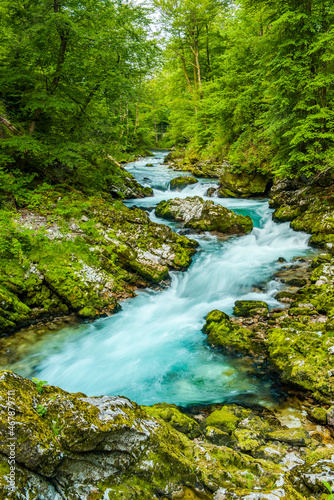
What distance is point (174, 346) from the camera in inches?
250

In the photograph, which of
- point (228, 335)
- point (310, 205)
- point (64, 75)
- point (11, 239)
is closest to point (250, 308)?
point (228, 335)

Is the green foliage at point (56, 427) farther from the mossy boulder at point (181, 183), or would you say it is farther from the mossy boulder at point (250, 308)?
the mossy boulder at point (181, 183)

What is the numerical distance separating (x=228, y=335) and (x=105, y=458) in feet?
13.9

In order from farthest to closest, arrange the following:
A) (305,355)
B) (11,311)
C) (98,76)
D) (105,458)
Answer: (98,76), (11,311), (305,355), (105,458)

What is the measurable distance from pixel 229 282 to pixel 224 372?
3.86m

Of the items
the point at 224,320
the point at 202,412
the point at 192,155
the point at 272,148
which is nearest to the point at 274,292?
the point at 224,320

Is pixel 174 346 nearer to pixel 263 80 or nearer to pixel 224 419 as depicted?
pixel 224 419

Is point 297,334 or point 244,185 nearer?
point 297,334

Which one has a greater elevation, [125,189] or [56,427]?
[125,189]

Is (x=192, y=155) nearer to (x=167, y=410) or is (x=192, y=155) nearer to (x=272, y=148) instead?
(x=272, y=148)

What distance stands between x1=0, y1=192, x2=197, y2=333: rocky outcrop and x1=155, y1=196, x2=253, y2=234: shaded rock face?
2.18m

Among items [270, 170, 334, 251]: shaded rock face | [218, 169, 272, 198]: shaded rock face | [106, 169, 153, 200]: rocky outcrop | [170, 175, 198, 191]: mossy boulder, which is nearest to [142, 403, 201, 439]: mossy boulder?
[270, 170, 334, 251]: shaded rock face

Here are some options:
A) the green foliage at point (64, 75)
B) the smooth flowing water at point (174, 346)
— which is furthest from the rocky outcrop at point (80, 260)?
the green foliage at point (64, 75)

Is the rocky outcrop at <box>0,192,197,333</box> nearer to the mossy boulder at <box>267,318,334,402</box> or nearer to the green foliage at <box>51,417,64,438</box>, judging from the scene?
the mossy boulder at <box>267,318,334,402</box>
